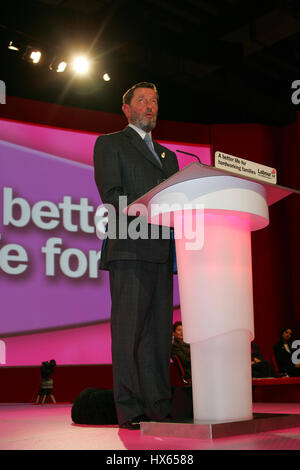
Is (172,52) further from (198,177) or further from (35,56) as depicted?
(198,177)

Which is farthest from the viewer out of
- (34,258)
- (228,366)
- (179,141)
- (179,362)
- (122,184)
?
(179,141)

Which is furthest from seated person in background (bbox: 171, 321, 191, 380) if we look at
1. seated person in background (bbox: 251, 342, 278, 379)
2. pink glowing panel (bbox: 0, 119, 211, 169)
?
pink glowing panel (bbox: 0, 119, 211, 169)

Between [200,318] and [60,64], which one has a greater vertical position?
[60,64]

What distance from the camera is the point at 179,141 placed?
750 centimetres

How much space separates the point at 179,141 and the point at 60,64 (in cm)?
200

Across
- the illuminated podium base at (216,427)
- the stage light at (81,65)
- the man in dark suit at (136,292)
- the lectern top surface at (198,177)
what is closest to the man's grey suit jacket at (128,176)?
the man in dark suit at (136,292)

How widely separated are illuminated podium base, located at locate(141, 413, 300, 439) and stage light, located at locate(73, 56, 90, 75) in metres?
5.20

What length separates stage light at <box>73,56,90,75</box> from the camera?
627 cm

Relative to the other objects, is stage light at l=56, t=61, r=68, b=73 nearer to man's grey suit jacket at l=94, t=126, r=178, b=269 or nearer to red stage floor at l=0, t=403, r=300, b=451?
man's grey suit jacket at l=94, t=126, r=178, b=269

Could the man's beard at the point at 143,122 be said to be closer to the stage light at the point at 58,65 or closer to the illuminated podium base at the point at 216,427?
the illuminated podium base at the point at 216,427

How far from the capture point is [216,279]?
171 cm

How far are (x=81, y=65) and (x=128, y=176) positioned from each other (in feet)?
14.9
